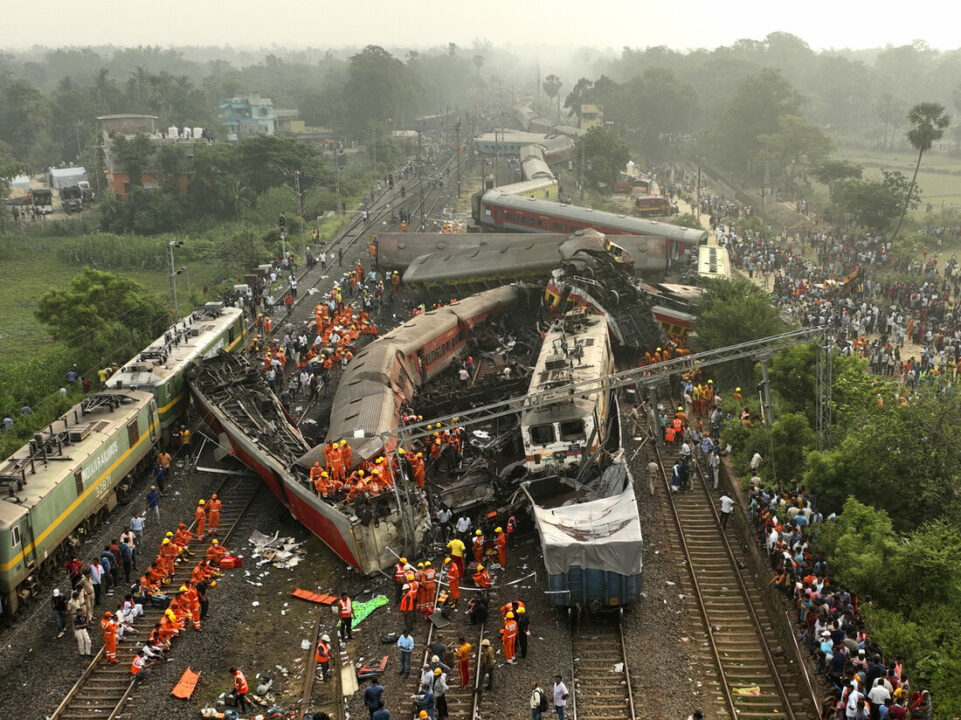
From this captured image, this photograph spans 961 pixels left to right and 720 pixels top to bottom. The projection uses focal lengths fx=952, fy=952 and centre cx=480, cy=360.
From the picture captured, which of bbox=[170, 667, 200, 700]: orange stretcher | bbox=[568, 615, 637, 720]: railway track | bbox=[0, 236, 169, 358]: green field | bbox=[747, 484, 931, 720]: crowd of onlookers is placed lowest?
bbox=[0, 236, 169, 358]: green field

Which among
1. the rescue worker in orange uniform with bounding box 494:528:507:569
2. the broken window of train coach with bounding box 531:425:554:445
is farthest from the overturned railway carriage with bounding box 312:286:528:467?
the broken window of train coach with bounding box 531:425:554:445

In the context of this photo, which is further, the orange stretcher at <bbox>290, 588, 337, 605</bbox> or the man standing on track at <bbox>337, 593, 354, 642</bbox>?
the orange stretcher at <bbox>290, 588, 337, 605</bbox>

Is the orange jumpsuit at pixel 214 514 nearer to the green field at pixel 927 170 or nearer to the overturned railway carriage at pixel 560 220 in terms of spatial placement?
the overturned railway carriage at pixel 560 220

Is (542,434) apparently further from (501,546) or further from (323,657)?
→ (323,657)

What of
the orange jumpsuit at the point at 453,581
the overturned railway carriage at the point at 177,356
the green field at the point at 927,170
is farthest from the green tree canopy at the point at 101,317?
the green field at the point at 927,170

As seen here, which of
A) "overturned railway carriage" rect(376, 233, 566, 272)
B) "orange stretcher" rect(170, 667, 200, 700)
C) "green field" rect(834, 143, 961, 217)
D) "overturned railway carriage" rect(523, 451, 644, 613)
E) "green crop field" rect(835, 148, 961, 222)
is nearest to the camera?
"orange stretcher" rect(170, 667, 200, 700)

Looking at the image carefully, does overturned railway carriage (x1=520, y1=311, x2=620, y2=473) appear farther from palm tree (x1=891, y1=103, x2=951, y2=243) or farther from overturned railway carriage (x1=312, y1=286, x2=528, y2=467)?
palm tree (x1=891, y1=103, x2=951, y2=243)

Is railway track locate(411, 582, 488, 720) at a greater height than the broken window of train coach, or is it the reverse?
the broken window of train coach
